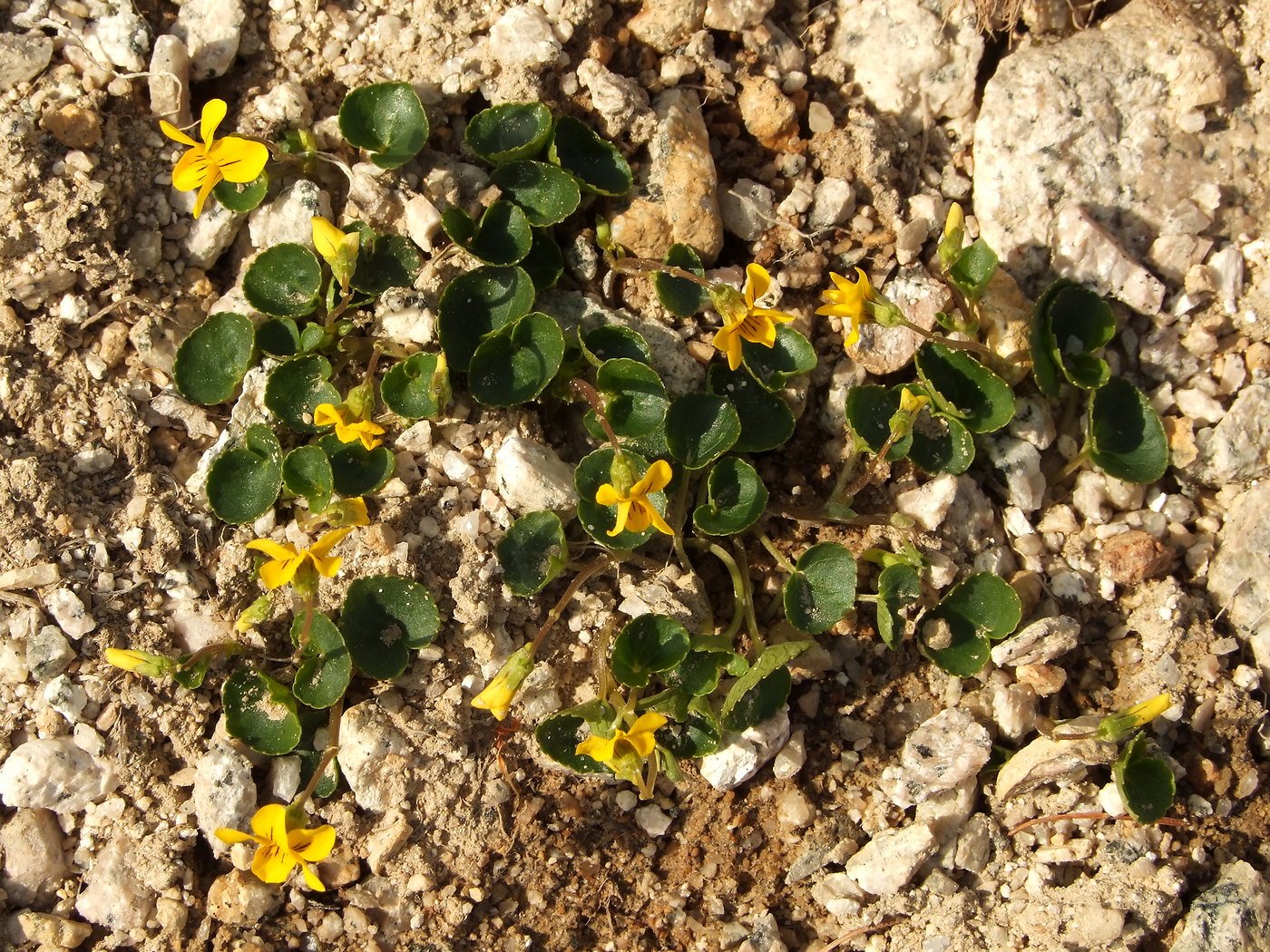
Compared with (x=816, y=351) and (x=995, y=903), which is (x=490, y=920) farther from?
(x=816, y=351)

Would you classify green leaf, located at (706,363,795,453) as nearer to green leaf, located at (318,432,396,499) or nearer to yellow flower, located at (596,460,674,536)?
yellow flower, located at (596,460,674,536)

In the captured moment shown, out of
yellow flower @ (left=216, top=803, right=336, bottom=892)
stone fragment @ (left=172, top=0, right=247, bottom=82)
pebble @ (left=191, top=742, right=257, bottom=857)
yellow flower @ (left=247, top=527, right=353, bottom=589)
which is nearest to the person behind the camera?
yellow flower @ (left=216, top=803, right=336, bottom=892)

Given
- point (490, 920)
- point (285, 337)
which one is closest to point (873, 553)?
point (490, 920)

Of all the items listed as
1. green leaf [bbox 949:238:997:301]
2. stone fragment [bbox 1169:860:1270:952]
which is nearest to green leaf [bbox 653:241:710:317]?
green leaf [bbox 949:238:997:301]

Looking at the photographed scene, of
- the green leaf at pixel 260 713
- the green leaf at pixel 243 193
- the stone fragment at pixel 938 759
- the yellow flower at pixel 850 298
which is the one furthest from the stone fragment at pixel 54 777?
the yellow flower at pixel 850 298

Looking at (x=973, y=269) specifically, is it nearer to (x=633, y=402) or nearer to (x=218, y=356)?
(x=633, y=402)

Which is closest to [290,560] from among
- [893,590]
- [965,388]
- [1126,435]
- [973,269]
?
[893,590]
